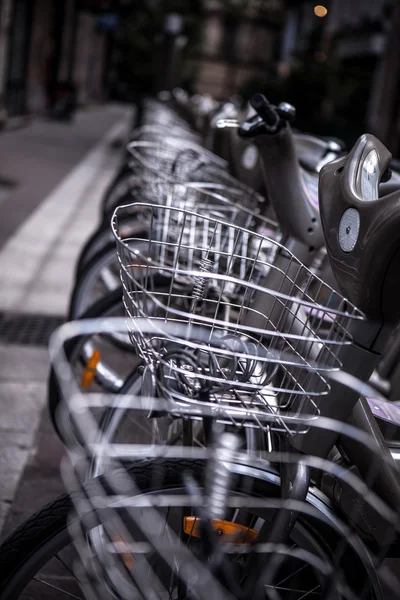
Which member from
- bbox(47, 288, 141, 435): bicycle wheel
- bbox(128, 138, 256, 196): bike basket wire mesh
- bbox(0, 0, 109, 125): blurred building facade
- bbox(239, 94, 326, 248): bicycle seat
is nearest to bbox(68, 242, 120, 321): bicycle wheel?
bbox(47, 288, 141, 435): bicycle wheel

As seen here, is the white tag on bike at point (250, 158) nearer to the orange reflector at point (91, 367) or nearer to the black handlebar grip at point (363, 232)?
the orange reflector at point (91, 367)

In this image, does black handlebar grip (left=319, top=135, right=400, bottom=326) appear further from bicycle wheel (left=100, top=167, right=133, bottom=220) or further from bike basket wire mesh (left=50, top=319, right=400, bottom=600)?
bicycle wheel (left=100, top=167, right=133, bottom=220)

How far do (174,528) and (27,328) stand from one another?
2823 mm

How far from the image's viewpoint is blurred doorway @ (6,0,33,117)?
16953 mm

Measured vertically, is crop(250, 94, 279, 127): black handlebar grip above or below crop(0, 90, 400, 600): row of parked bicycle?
above

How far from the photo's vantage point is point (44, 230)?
7.03m

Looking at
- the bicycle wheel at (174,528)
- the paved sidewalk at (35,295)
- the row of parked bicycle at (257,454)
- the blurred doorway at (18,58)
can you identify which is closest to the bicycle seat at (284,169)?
the row of parked bicycle at (257,454)

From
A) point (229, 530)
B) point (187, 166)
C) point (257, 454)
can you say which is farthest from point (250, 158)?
point (229, 530)

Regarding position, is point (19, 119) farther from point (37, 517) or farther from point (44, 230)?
point (37, 517)

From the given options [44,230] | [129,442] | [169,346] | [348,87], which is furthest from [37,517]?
[348,87]

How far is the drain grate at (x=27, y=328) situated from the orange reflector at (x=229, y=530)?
2.73m

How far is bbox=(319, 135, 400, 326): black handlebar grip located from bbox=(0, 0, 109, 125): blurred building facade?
13079 mm

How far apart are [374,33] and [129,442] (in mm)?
16262

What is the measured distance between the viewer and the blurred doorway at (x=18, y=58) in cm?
1695
